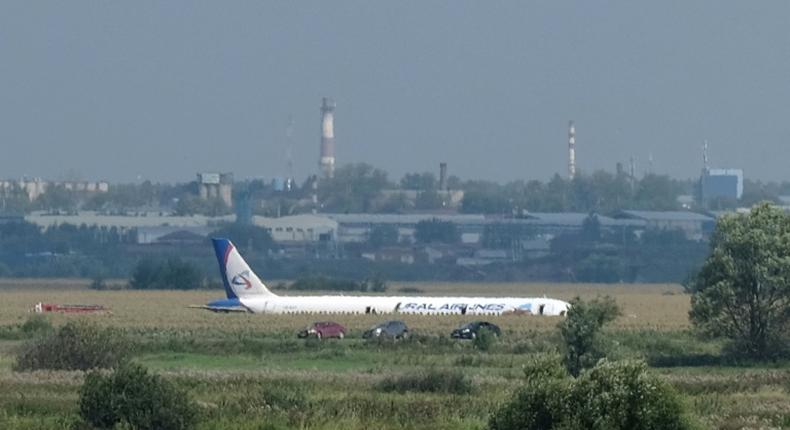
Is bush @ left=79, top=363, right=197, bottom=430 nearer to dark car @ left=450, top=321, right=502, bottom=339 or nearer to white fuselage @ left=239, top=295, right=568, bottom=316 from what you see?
dark car @ left=450, top=321, right=502, bottom=339

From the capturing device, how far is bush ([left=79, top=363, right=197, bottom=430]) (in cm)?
3394

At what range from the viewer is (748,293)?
59.1 metres

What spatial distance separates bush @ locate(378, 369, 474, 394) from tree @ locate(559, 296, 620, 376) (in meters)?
5.42

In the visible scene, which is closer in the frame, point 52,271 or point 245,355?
point 245,355

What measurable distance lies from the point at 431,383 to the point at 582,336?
9.42 m

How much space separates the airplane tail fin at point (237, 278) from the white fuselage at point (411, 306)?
2731 millimetres

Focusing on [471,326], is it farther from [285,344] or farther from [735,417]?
[735,417]

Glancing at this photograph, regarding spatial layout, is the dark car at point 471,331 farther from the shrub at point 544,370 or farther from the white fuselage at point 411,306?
the shrub at point 544,370

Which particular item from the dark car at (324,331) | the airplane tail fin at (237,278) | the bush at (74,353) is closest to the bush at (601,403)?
the bush at (74,353)

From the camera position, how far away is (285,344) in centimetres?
6184

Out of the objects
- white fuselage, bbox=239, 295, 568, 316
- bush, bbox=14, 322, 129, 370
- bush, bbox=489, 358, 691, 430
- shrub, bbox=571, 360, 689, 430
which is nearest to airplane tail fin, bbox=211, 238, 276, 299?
white fuselage, bbox=239, 295, 568, 316

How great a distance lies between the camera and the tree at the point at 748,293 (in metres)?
58.5

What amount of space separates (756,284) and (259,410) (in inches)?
1025

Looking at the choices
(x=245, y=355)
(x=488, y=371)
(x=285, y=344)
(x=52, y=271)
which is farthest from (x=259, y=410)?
(x=52, y=271)
